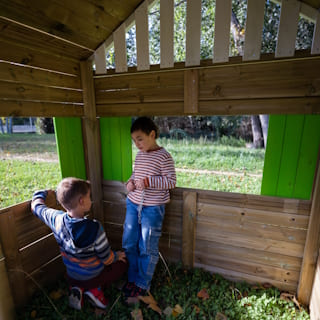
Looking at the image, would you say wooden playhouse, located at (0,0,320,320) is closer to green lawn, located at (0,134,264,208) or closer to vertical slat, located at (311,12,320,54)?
vertical slat, located at (311,12,320,54)

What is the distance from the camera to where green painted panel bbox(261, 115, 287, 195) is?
197 cm

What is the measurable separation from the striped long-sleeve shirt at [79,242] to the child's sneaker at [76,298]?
14cm

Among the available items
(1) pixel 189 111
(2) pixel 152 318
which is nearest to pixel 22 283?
(2) pixel 152 318

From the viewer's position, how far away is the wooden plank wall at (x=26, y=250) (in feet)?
6.28

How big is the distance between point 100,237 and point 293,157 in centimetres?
189

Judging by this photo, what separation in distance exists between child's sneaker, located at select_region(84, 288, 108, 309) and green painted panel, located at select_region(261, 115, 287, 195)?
190 centimetres

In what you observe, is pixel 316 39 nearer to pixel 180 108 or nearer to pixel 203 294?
pixel 180 108

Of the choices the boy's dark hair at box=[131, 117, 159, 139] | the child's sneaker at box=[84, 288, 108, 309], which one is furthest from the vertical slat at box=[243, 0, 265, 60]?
the child's sneaker at box=[84, 288, 108, 309]

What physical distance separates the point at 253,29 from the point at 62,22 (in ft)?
5.13

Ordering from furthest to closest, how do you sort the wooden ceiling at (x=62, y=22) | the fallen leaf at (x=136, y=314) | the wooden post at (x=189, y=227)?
the wooden post at (x=189, y=227)
the fallen leaf at (x=136, y=314)
the wooden ceiling at (x=62, y=22)

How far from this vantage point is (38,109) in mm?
2039

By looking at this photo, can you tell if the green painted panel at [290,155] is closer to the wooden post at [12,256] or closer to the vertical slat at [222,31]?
the vertical slat at [222,31]

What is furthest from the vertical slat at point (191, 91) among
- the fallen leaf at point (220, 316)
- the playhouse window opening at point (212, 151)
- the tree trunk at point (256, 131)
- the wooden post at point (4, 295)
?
the tree trunk at point (256, 131)

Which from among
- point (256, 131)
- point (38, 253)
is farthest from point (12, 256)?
point (256, 131)
